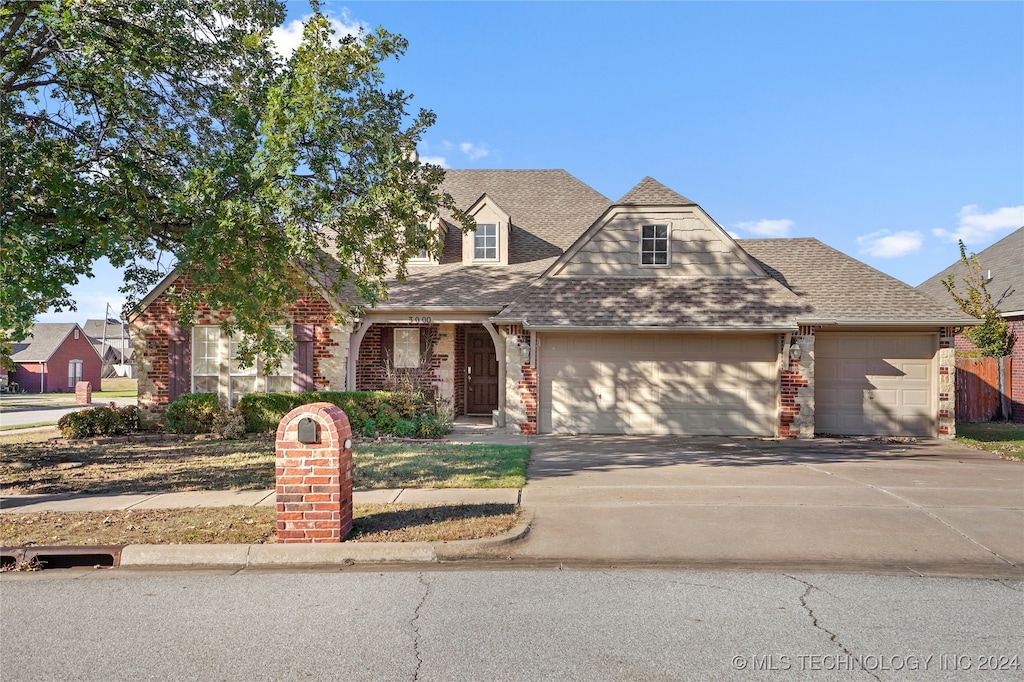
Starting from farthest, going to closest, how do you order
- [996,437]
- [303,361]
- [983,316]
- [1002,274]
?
[1002,274] → [983,316] → [303,361] → [996,437]

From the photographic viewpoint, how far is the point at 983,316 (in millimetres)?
20672

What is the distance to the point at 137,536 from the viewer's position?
685 centimetres

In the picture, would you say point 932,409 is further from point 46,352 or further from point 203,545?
point 46,352

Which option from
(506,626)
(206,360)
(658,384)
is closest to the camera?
(506,626)

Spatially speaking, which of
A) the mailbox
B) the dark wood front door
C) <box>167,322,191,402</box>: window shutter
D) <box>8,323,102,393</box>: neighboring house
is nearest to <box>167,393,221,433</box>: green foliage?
<box>167,322,191,402</box>: window shutter

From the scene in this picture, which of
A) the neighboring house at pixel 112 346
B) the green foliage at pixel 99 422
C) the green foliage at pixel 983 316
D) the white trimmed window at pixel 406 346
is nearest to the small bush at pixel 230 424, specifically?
the green foliage at pixel 99 422

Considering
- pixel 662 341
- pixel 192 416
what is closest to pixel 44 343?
pixel 192 416

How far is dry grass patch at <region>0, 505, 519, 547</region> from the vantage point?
6.71m

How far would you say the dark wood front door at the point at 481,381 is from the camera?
19.0 metres

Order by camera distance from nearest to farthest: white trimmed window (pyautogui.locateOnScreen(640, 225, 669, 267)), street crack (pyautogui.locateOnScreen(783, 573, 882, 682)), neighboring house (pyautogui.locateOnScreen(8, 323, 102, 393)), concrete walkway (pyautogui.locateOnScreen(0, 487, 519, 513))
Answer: street crack (pyautogui.locateOnScreen(783, 573, 882, 682)) < concrete walkway (pyautogui.locateOnScreen(0, 487, 519, 513)) < white trimmed window (pyautogui.locateOnScreen(640, 225, 669, 267)) < neighboring house (pyautogui.locateOnScreen(8, 323, 102, 393))

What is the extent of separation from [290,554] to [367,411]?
8.68 metres

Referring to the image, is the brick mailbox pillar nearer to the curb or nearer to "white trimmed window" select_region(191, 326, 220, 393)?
the curb

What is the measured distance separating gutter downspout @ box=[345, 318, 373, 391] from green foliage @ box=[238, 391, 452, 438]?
1.29m

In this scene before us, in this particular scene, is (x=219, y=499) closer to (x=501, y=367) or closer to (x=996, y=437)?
(x=501, y=367)
